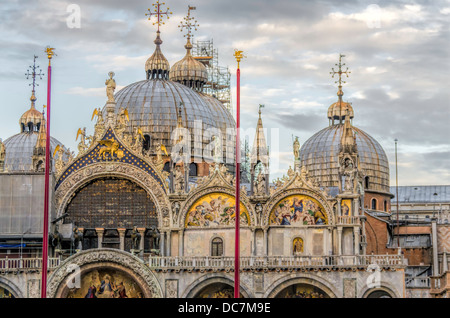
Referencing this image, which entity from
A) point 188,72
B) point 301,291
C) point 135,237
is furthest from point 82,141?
point 188,72

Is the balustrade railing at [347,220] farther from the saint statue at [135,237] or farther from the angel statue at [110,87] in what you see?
the angel statue at [110,87]

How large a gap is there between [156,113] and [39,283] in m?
17.3

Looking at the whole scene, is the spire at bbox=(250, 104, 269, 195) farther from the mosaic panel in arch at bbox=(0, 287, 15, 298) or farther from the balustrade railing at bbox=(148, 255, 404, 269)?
the mosaic panel in arch at bbox=(0, 287, 15, 298)

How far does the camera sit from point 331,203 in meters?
65.9

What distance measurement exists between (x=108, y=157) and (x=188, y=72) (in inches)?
748

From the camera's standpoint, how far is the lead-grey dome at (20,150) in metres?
89.6

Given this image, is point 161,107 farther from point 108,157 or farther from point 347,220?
point 347,220

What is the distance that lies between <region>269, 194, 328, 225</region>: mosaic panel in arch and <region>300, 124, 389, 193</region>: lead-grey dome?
1545 centimetres

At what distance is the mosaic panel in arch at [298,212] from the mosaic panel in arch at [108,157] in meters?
7.82

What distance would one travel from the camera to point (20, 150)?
9094 cm

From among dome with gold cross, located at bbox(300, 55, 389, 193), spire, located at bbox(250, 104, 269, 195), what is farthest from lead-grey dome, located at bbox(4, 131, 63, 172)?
Answer: spire, located at bbox(250, 104, 269, 195)

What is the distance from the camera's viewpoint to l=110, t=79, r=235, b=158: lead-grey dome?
253 feet

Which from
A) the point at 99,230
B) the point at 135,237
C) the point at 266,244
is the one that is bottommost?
the point at 266,244

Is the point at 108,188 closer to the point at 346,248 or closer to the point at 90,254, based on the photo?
the point at 90,254
